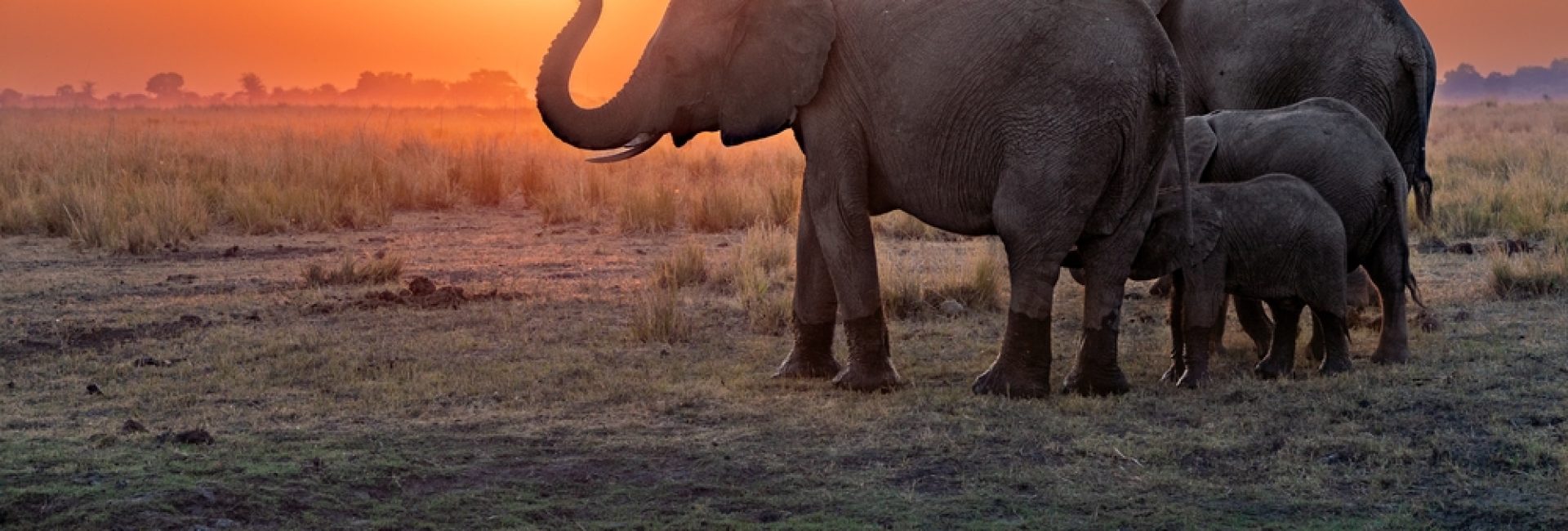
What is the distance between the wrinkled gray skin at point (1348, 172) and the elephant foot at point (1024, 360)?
1.21 meters

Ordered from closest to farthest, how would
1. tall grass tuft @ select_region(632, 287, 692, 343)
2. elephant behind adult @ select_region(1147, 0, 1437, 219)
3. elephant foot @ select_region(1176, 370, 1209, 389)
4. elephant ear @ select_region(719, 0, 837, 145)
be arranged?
elephant ear @ select_region(719, 0, 837, 145) < elephant foot @ select_region(1176, 370, 1209, 389) < tall grass tuft @ select_region(632, 287, 692, 343) < elephant behind adult @ select_region(1147, 0, 1437, 219)

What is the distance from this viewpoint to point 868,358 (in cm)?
759

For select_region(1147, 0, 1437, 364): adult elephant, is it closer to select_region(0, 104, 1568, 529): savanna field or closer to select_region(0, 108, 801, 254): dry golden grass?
select_region(0, 104, 1568, 529): savanna field

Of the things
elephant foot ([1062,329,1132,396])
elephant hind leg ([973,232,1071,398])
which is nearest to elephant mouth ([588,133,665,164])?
elephant hind leg ([973,232,1071,398])

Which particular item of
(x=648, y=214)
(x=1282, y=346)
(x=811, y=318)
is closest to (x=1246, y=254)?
(x=1282, y=346)

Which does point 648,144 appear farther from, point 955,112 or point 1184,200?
point 1184,200

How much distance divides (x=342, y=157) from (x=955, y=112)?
12.8 m

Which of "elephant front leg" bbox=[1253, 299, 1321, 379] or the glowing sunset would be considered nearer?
the glowing sunset

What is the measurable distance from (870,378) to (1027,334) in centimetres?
76

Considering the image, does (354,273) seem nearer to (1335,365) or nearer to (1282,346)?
(1282,346)

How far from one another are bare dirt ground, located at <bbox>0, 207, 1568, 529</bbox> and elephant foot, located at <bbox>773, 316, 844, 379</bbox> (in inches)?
6.8

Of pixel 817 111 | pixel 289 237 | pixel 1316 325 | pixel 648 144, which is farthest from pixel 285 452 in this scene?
pixel 289 237

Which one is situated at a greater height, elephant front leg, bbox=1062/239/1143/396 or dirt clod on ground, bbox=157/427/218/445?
elephant front leg, bbox=1062/239/1143/396

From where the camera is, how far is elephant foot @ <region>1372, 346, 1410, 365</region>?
803cm
